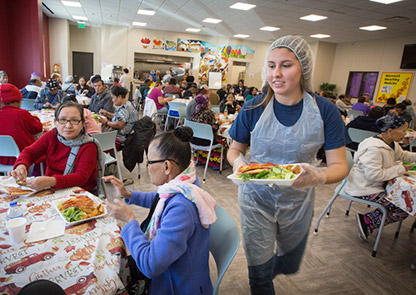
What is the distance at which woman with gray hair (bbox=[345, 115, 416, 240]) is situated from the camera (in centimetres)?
239

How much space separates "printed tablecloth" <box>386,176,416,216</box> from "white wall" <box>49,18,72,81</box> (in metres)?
14.1

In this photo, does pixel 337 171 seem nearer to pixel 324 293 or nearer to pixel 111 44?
pixel 324 293

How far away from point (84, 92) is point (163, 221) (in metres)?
6.63

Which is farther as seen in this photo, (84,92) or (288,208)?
(84,92)

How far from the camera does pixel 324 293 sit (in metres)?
2.05

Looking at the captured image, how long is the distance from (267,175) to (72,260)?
0.90 metres

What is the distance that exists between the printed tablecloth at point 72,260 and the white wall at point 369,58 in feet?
38.2

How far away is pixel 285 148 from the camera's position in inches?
55.7

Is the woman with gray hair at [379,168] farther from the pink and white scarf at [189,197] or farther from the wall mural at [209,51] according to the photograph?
the wall mural at [209,51]

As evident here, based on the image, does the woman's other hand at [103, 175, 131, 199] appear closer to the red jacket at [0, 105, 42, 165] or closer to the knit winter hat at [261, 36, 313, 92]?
the knit winter hat at [261, 36, 313, 92]

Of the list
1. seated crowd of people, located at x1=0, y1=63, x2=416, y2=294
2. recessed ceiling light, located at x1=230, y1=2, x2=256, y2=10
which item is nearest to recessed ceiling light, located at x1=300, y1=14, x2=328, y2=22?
recessed ceiling light, located at x1=230, y1=2, x2=256, y2=10

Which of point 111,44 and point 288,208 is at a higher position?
point 111,44

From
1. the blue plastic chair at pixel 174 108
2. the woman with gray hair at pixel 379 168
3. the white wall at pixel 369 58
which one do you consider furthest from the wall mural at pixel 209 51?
the woman with gray hair at pixel 379 168

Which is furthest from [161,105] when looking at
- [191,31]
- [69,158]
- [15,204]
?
[191,31]
